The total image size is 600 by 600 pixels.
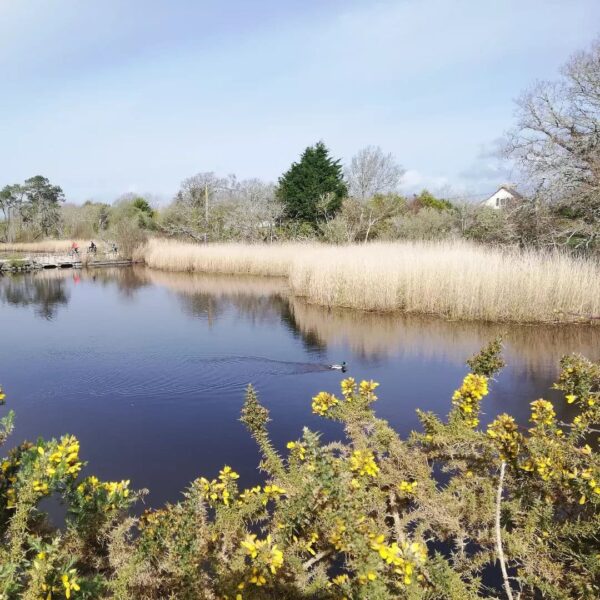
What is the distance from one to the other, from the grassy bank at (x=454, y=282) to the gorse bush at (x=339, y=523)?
707 cm

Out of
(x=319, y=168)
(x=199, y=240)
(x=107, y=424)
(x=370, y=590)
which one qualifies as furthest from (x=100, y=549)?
(x=199, y=240)

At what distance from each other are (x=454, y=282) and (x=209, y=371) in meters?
5.72

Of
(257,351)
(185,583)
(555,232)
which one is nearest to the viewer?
(185,583)

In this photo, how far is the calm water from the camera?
16.5ft

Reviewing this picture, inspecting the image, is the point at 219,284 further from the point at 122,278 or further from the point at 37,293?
the point at 37,293

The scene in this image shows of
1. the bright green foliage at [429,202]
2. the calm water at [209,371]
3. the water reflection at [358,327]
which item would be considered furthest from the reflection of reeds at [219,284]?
the bright green foliage at [429,202]

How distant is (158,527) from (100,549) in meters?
0.48

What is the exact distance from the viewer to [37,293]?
54.1 feet

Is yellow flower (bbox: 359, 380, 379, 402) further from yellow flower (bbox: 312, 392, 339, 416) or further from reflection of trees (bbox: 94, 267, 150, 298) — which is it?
reflection of trees (bbox: 94, 267, 150, 298)

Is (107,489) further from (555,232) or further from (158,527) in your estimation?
(555,232)

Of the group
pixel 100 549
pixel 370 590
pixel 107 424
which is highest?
pixel 370 590

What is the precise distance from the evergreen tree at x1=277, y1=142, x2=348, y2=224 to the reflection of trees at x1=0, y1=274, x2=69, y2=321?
11.4 meters

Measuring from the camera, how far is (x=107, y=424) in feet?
18.3

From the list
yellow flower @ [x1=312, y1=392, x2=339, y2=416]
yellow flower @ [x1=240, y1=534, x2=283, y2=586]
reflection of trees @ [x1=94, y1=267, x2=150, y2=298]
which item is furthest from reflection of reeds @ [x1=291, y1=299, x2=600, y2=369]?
reflection of trees @ [x1=94, y1=267, x2=150, y2=298]
